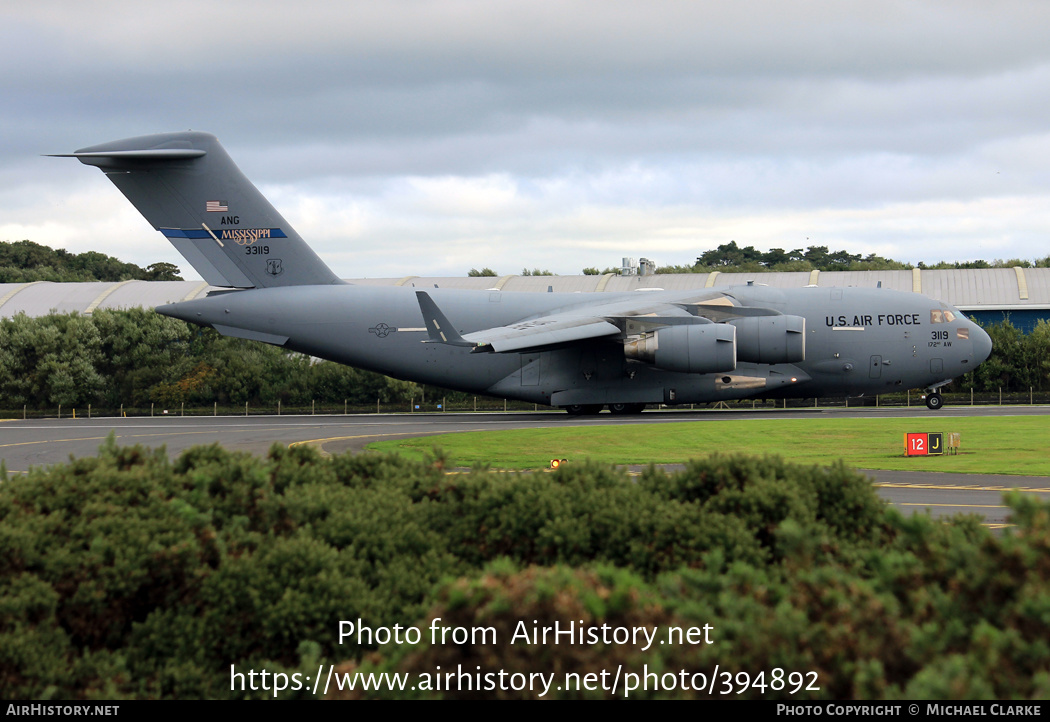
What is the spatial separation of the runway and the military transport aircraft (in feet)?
4.34

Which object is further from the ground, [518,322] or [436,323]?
[518,322]

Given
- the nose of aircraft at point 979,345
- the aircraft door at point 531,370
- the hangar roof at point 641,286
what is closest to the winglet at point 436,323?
the aircraft door at point 531,370

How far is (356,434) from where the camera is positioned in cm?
3022

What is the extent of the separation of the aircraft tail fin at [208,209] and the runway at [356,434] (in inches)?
235

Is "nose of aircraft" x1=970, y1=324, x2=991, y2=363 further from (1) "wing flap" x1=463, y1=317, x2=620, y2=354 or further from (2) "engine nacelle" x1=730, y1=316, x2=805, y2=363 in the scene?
(1) "wing flap" x1=463, y1=317, x2=620, y2=354

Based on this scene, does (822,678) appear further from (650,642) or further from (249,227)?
(249,227)

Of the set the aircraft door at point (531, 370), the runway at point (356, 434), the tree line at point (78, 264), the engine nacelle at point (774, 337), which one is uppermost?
the tree line at point (78, 264)

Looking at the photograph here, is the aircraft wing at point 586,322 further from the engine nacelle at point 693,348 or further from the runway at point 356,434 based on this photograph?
the runway at point 356,434

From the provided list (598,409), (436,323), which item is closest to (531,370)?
(598,409)

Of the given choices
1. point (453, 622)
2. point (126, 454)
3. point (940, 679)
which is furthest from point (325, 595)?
point (940, 679)

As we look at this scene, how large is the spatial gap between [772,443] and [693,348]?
9413 millimetres

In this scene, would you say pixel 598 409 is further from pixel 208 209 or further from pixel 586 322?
pixel 208 209

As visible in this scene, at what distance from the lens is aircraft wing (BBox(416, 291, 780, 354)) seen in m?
31.1

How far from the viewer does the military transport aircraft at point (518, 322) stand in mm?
33562
